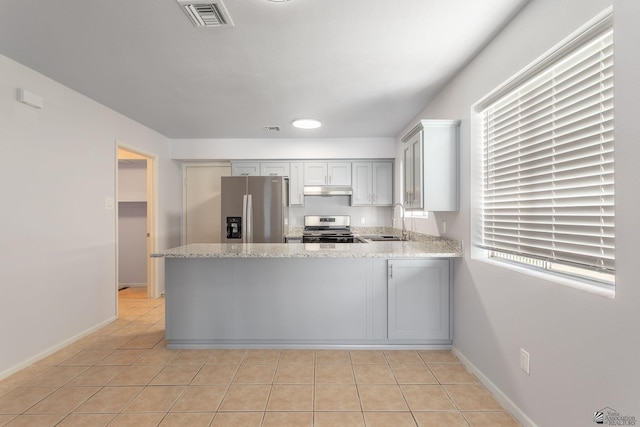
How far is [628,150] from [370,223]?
426 centimetres

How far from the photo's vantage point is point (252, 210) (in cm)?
446

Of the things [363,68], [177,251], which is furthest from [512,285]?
[177,251]

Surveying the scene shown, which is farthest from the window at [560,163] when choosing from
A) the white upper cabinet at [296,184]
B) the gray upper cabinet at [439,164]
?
the white upper cabinet at [296,184]

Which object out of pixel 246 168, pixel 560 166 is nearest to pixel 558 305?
pixel 560 166

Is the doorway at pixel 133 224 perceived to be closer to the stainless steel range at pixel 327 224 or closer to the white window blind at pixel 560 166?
the stainless steel range at pixel 327 224

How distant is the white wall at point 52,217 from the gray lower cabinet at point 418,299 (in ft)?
9.68

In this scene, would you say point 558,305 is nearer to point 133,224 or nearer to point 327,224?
point 327,224

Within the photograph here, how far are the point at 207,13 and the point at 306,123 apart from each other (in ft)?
7.06

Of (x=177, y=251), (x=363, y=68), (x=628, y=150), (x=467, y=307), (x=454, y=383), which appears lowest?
(x=454, y=383)

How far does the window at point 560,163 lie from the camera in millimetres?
1326

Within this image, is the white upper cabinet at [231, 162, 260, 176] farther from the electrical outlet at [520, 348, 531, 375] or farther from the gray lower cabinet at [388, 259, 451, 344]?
the electrical outlet at [520, 348, 531, 375]

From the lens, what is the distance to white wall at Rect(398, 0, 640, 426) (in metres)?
1.18

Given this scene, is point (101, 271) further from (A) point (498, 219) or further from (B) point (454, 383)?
(A) point (498, 219)

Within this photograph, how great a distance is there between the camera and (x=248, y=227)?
4402 mm
